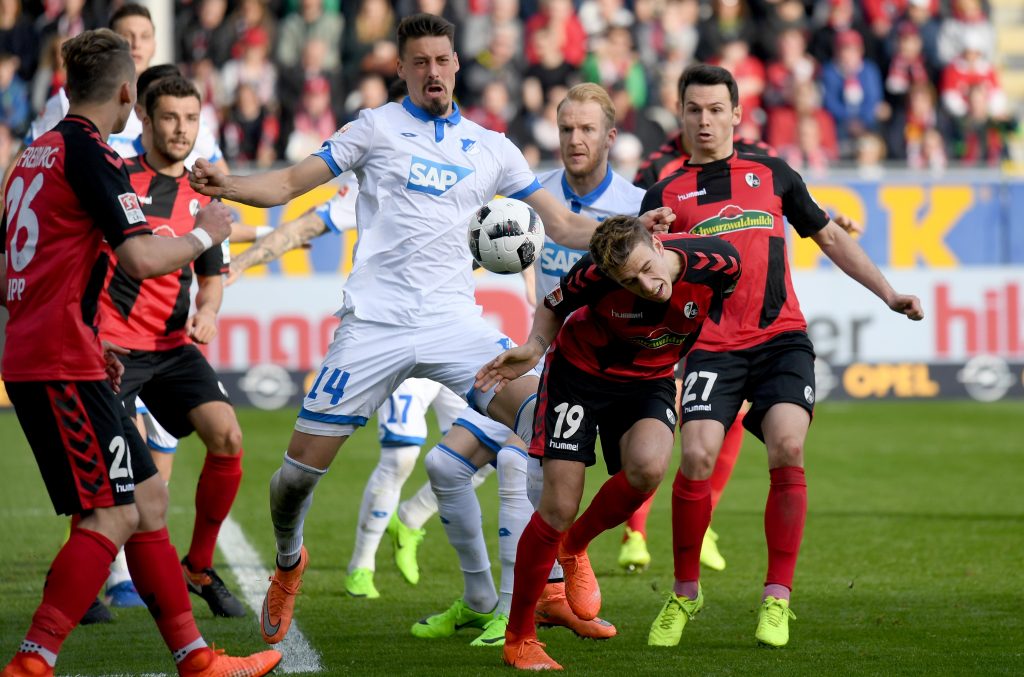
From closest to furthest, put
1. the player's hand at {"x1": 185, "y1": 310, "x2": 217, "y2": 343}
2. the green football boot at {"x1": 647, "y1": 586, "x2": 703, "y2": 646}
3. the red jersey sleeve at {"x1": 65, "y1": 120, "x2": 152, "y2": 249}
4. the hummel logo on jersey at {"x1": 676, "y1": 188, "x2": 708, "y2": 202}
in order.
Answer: the red jersey sleeve at {"x1": 65, "y1": 120, "x2": 152, "y2": 249}
the green football boot at {"x1": 647, "y1": 586, "x2": 703, "y2": 646}
the hummel logo on jersey at {"x1": 676, "y1": 188, "x2": 708, "y2": 202}
the player's hand at {"x1": 185, "y1": 310, "x2": 217, "y2": 343}

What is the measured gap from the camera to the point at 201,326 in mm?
6961

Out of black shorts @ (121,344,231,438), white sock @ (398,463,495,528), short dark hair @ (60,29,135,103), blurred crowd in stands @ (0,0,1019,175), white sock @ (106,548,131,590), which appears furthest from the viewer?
blurred crowd in stands @ (0,0,1019,175)

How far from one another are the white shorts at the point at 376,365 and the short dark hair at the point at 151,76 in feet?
5.32

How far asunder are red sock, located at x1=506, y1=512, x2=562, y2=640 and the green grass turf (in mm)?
199

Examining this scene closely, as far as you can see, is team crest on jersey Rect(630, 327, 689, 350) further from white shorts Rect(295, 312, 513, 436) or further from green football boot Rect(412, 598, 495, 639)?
green football boot Rect(412, 598, 495, 639)

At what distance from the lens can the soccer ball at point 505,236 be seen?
581 cm

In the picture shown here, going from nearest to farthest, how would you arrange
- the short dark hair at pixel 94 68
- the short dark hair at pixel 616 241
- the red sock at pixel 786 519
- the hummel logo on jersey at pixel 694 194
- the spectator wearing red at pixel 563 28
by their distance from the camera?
1. the short dark hair at pixel 94 68
2. the short dark hair at pixel 616 241
3. the red sock at pixel 786 519
4. the hummel logo on jersey at pixel 694 194
5. the spectator wearing red at pixel 563 28

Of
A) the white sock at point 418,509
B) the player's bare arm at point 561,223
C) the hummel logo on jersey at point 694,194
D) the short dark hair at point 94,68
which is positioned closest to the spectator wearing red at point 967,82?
the white sock at point 418,509

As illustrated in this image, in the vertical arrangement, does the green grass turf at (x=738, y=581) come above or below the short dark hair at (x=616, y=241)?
below

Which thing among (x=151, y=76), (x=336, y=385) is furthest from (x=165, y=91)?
(x=336, y=385)

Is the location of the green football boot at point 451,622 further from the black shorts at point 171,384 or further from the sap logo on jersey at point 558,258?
the sap logo on jersey at point 558,258

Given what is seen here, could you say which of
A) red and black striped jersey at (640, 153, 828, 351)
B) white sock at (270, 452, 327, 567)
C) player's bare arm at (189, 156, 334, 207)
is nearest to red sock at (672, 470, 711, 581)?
red and black striped jersey at (640, 153, 828, 351)

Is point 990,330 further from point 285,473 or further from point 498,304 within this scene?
point 285,473

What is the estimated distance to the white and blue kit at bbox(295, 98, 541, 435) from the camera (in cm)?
612
